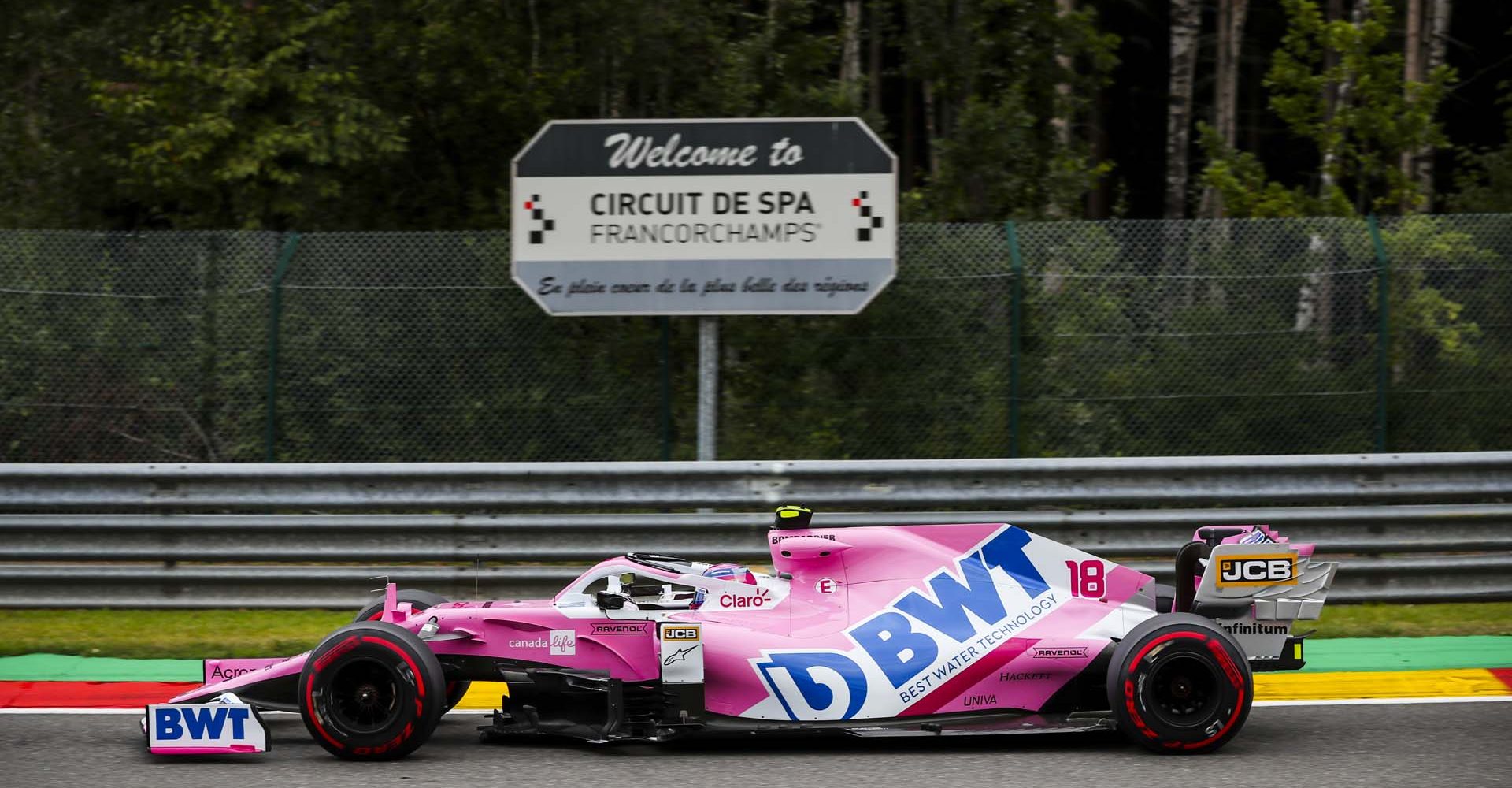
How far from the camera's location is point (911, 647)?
261 inches

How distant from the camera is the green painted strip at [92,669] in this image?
27.4ft

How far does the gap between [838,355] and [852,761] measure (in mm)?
4607

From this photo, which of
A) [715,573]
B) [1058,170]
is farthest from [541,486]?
[1058,170]

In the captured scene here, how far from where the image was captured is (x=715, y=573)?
707 cm

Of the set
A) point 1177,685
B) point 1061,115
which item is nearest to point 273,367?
point 1177,685

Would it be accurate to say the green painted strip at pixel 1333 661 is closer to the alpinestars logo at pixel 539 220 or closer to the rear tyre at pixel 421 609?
the rear tyre at pixel 421 609

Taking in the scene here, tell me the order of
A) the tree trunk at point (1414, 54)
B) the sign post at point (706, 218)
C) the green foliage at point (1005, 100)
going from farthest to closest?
the tree trunk at point (1414, 54), the green foliage at point (1005, 100), the sign post at point (706, 218)

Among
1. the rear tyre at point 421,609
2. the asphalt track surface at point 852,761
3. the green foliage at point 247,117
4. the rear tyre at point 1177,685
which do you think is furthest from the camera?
the green foliage at point 247,117

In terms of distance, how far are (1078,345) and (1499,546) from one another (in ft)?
9.40

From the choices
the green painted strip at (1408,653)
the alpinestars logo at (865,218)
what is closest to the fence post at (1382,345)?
the green painted strip at (1408,653)

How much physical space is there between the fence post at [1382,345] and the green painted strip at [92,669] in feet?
24.8

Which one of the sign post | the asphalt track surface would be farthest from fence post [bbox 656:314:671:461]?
the asphalt track surface

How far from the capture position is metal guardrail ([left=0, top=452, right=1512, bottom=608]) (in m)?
9.44

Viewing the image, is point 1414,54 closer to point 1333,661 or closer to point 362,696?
point 1333,661
